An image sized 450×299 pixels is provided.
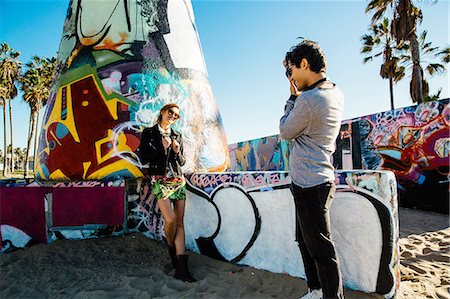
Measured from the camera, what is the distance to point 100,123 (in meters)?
4.45

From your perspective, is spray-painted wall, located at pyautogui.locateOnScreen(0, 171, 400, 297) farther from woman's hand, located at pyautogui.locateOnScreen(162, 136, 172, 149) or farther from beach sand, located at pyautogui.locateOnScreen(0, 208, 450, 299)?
woman's hand, located at pyautogui.locateOnScreen(162, 136, 172, 149)

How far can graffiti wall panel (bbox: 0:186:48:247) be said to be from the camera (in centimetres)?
424

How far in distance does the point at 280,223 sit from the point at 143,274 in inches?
65.7

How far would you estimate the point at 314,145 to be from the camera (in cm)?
214

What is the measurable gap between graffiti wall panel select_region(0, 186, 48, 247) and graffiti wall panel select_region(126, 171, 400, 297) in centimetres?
145

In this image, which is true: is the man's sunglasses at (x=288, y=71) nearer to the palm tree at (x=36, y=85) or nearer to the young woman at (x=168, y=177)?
the young woman at (x=168, y=177)

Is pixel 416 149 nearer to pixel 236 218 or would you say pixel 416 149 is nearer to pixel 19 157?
pixel 236 218

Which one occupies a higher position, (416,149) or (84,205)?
(416,149)

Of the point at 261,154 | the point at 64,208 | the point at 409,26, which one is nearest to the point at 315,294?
the point at 64,208

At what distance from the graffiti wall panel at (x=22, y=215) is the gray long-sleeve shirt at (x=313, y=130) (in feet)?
12.7

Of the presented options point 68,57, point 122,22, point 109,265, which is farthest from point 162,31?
point 109,265

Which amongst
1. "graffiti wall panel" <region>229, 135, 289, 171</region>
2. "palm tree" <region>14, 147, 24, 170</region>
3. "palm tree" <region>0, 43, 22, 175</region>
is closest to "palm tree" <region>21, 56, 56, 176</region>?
"palm tree" <region>0, 43, 22, 175</region>

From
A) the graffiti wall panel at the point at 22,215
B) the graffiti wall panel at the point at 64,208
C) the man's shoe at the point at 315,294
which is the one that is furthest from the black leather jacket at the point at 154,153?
the graffiti wall panel at the point at 22,215

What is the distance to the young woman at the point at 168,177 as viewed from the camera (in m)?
3.34
